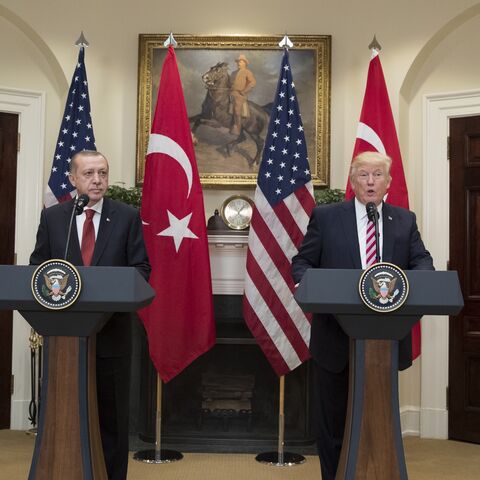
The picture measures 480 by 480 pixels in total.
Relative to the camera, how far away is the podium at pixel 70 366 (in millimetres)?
2504

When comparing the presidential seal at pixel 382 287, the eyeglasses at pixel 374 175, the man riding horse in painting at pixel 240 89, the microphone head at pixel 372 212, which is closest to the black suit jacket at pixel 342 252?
the eyeglasses at pixel 374 175

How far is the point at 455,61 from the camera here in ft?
18.0

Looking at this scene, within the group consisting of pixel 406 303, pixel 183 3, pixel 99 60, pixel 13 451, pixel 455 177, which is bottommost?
pixel 13 451

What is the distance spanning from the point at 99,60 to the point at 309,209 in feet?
6.79

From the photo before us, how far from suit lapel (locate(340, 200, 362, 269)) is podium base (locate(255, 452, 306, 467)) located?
83.0 inches

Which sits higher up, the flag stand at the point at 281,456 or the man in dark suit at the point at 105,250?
the man in dark suit at the point at 105,250

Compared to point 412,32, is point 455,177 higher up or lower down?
lower down

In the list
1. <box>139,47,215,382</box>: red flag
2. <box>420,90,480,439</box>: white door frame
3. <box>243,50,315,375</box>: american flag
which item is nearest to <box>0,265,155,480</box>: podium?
<box>139,47,215,382</box>: red flag

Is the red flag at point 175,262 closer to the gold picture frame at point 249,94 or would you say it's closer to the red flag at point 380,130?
the gold picture frame at point 249,94

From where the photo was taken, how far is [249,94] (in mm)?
5410

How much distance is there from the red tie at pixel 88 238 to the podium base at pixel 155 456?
2065mm

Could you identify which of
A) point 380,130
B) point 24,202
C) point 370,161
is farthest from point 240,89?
point 370,161

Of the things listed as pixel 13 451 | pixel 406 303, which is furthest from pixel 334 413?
pixel 13 451

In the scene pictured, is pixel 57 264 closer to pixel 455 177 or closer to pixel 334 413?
pixel 334 413
